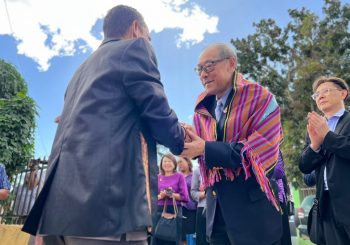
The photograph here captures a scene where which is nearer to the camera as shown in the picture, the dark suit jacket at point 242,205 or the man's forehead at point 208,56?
the dark suit jacket at point 242,205

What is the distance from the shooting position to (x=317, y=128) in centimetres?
259

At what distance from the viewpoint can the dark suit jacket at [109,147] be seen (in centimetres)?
144

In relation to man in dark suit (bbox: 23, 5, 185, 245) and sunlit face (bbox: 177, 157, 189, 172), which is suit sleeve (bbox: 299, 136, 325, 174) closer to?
man in dark suit (bbox: 23, 5, 185, 245)

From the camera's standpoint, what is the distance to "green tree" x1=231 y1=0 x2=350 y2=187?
18.2 m

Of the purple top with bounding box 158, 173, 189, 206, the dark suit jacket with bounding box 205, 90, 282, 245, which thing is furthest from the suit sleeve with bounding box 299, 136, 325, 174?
the purple top with bounding box 158, 173, 189, 206

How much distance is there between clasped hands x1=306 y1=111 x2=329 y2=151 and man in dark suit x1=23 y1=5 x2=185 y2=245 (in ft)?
4.07

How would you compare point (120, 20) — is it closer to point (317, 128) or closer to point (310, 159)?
point (317, 128)

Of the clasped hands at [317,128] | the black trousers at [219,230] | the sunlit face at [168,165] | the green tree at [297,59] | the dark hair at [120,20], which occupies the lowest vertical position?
the black trousers at [219,230]

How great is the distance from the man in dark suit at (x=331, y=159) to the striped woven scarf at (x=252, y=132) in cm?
51

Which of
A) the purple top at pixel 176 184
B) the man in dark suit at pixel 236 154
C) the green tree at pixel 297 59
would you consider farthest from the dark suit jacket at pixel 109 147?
the green tree at pixel 297 59

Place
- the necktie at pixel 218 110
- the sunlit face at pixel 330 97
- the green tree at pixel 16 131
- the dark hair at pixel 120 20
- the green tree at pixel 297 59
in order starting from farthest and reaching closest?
the green tree at pixel 297 59, the green tree at pixel 16 131, the sunlit face at pixel 330 97, the necktie at pixel 218 110, the dark hair at pixel 120 20

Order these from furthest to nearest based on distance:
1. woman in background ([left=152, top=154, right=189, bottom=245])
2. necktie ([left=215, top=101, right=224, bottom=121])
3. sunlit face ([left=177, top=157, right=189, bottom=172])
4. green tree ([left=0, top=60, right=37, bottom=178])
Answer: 1. green tree ([left=0, top=60, right=37, bottom=178])
2. sunlit face ([left=177, top=157, right=189, bottom=172])
3. woman in background ([left=152, top=154, right=189, bottom=245])
4. necktie ([left=215, top=101, right=224, bottom=121])

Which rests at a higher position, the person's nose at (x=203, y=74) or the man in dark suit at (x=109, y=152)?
the person's nose at (x=203, y=74)

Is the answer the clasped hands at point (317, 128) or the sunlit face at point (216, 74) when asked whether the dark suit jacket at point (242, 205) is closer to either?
the sunlit face at point (216, 74)
